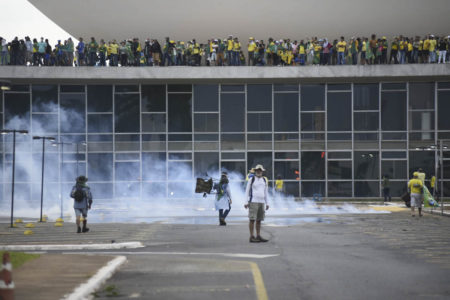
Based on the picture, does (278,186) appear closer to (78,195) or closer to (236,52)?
(236,52)

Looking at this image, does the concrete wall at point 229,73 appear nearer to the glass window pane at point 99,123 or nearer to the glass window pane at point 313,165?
the glass window pane at point 99,123

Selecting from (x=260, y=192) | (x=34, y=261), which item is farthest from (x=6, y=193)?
(x=34, y=261)

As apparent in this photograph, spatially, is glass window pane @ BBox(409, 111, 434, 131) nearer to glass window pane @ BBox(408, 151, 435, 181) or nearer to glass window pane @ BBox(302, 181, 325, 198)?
glass window pane @ BBox(408, 151, 435, 181)

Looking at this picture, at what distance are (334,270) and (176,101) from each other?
32037 millimetres

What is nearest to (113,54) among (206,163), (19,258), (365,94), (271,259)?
(206,163)

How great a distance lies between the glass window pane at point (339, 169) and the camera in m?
41.7

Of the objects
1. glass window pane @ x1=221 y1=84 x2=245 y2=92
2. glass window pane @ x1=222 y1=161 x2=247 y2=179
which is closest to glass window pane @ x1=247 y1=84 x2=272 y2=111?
glass window pane @ x1=221 y1=84 x2=245 y2=92

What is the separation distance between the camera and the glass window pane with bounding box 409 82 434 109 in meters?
41.8

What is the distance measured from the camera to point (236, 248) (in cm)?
1462

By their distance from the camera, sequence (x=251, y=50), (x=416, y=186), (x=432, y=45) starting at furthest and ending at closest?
(x=251, y=50)
(x=432, y=45)
(x=416, y=186)

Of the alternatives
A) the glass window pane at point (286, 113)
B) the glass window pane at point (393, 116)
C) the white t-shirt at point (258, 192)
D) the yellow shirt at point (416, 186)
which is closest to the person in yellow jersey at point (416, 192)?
the yellow shirt at point (416, 186)

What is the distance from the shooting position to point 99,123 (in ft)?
137

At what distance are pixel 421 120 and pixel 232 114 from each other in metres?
11.2

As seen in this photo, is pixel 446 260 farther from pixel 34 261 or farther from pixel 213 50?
pixel 213 50
